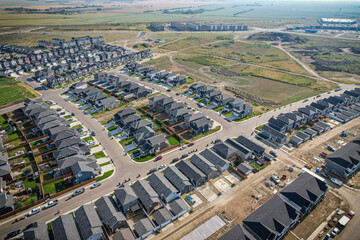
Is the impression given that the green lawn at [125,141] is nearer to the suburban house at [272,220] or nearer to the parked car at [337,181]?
the suburban house at [272,220]

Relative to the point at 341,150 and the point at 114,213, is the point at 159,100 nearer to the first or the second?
the point at 114,213

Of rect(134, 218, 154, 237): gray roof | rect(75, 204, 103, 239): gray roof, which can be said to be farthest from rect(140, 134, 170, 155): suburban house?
rect(134, 218, 154, 237): gray roof

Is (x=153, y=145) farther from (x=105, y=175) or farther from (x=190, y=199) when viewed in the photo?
(x=190, y=199)

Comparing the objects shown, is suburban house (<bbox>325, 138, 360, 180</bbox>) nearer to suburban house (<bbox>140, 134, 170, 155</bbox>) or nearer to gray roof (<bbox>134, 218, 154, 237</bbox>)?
suburban house (<bbox>140, 134, 170, 155</bbox>)

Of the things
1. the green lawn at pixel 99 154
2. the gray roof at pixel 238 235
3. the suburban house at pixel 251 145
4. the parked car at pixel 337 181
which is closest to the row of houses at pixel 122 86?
the green lawn at pixel 99 154

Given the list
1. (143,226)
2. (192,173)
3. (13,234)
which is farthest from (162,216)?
(13,234)

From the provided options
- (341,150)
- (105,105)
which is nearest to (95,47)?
(105,105)
